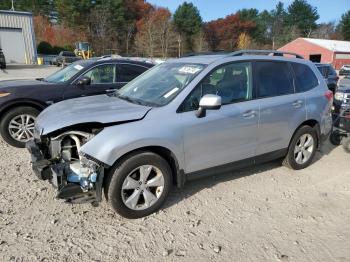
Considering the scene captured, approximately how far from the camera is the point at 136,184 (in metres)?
3.70

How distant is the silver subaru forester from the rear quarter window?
23 millimetres

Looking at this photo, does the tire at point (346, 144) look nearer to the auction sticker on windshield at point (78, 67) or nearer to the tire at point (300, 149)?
the tire at point (300, 149)

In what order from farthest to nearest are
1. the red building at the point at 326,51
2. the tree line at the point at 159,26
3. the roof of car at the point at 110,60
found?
the tree line at the point at 159,26 < the red building at the point at 326,51 < the roof of car at the point at 110,60

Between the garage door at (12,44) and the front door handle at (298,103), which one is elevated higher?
the garage door at (12,44)

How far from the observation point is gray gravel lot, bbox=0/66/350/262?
10.7 feet

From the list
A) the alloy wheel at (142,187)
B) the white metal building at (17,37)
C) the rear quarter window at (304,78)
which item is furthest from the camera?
the white metal building at (17,37)

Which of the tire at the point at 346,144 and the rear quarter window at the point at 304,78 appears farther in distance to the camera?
the tire at the point at 346,144

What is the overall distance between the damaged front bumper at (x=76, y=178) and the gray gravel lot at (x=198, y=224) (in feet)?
1.28

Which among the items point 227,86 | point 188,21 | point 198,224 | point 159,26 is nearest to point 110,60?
point 227,86

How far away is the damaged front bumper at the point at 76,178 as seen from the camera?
3461 millimetres

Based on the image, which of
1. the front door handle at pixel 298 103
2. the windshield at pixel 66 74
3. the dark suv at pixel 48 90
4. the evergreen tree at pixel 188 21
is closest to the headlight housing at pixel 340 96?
the front door handle at pixel 298 103

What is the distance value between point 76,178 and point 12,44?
39.2 m

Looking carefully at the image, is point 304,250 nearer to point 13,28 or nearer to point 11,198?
point 11,198

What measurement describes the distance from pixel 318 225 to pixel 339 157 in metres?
2.92
